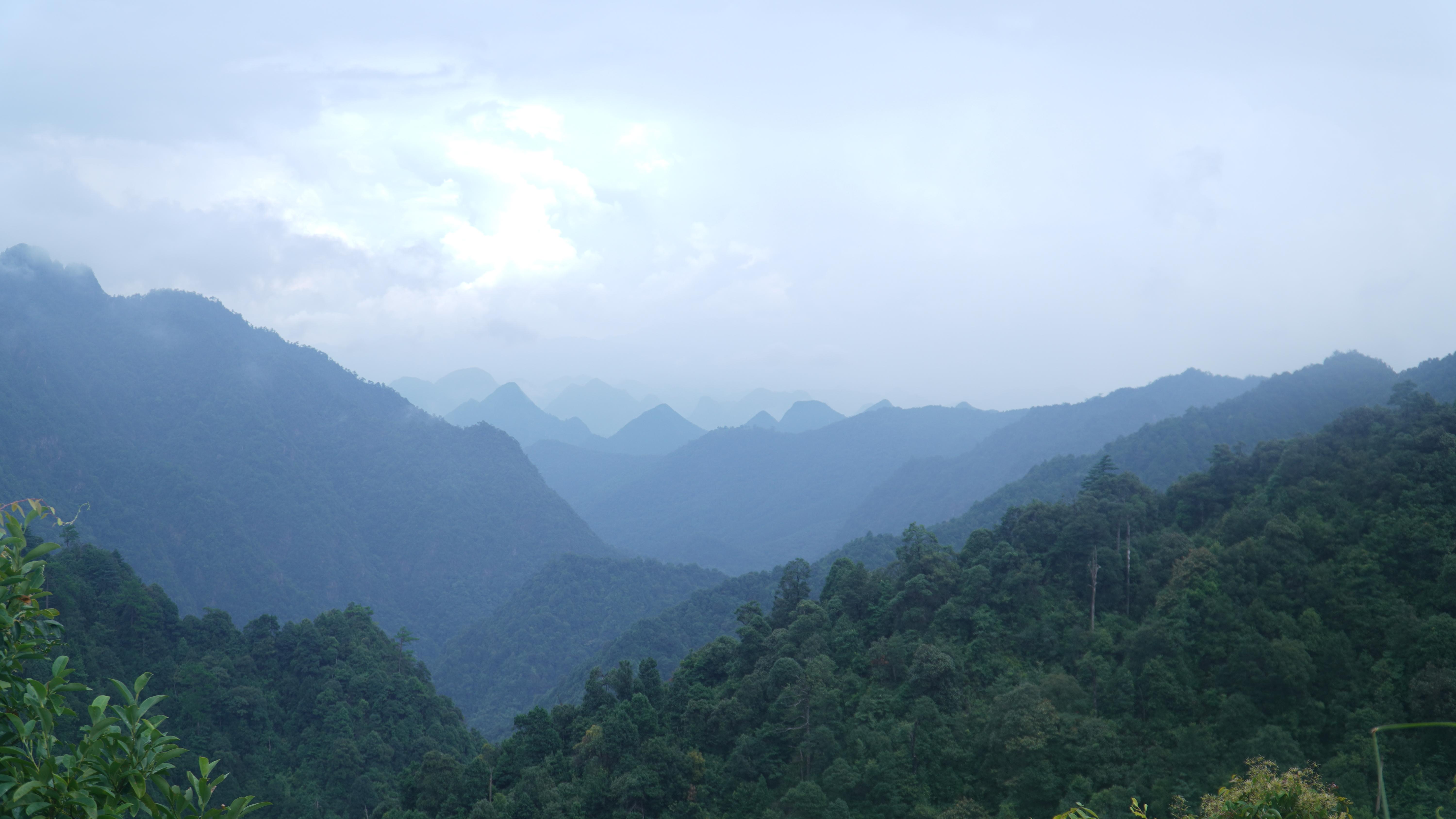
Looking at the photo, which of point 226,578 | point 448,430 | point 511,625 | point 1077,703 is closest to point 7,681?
point 1077,703

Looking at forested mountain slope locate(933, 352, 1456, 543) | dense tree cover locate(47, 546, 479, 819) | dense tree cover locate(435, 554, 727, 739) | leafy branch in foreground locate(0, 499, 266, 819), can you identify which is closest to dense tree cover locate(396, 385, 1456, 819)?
dense tree cover locate(47, 546, 479, 819)

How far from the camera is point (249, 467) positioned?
96.3 m

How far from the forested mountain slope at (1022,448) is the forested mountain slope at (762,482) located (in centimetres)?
1704

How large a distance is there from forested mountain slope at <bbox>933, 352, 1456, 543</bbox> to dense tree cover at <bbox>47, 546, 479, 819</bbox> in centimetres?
4166

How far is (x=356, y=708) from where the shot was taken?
124ft

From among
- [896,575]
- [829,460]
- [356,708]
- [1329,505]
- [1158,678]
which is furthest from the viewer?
[829,460]

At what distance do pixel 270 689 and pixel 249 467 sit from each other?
69.5m

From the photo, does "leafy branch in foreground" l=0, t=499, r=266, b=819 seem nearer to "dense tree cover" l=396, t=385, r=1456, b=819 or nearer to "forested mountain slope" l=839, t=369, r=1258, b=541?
"dense tree cover" l=396, t=385, r=1456, b=819

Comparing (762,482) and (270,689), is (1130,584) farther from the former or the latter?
(762,482)

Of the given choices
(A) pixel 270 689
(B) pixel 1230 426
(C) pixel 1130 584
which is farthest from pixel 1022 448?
(A) pixel 270 689

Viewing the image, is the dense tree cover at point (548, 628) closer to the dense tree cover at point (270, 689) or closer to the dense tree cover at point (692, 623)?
the dense tree cover at point (692, 623)

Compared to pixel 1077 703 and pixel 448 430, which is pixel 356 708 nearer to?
pixel 1077 703

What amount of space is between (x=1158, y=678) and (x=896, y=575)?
1230 centimetres

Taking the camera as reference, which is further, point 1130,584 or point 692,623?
point 692,623
